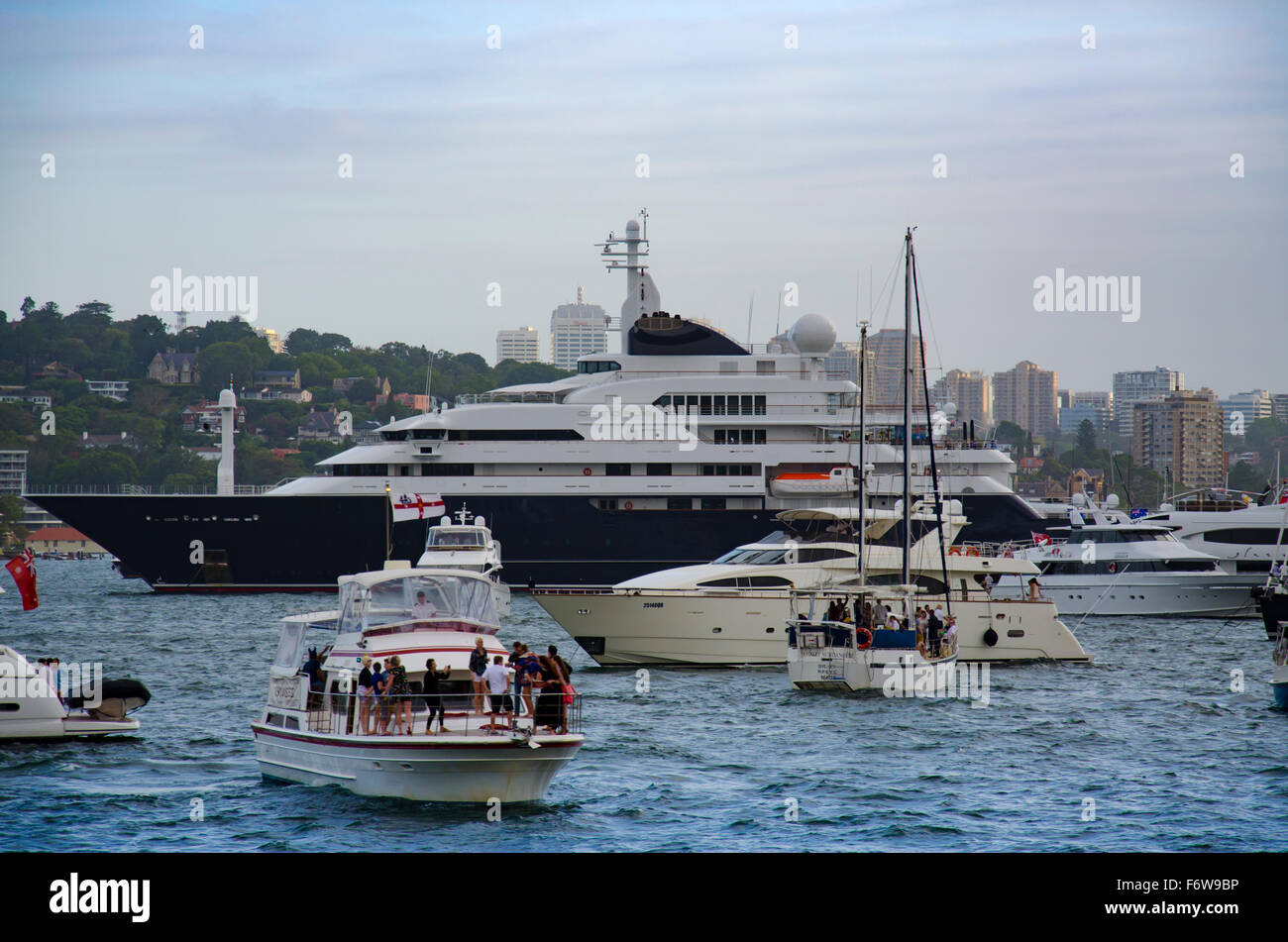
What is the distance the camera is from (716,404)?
211ft

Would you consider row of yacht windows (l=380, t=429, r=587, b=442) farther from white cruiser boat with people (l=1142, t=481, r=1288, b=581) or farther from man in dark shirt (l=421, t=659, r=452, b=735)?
man in dark shirt (l=421, t=659, r=452, b=735)

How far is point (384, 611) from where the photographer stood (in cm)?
1983

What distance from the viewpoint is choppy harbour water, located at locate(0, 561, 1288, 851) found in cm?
1684

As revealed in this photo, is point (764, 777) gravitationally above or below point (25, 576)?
Result: below

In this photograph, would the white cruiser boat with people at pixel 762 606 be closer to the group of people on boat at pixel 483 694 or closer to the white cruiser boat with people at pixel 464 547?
the group of people on boat at pixel 483 694

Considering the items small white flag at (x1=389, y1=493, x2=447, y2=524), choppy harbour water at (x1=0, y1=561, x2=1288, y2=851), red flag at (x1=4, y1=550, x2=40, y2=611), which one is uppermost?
small white flag at (x1=389, y1=493, x2=447, y2=524)

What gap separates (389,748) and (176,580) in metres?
48.9

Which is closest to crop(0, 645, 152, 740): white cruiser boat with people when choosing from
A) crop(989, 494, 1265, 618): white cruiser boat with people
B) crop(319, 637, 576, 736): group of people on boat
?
crop(319, 637, 576, 736): group of people on boat

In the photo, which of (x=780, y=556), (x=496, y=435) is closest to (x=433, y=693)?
(x=780, y=556)

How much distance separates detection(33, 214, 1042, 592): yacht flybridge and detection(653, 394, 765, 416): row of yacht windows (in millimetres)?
60

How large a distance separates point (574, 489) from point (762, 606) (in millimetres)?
28560

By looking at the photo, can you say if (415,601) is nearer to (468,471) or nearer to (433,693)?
(433,693)
